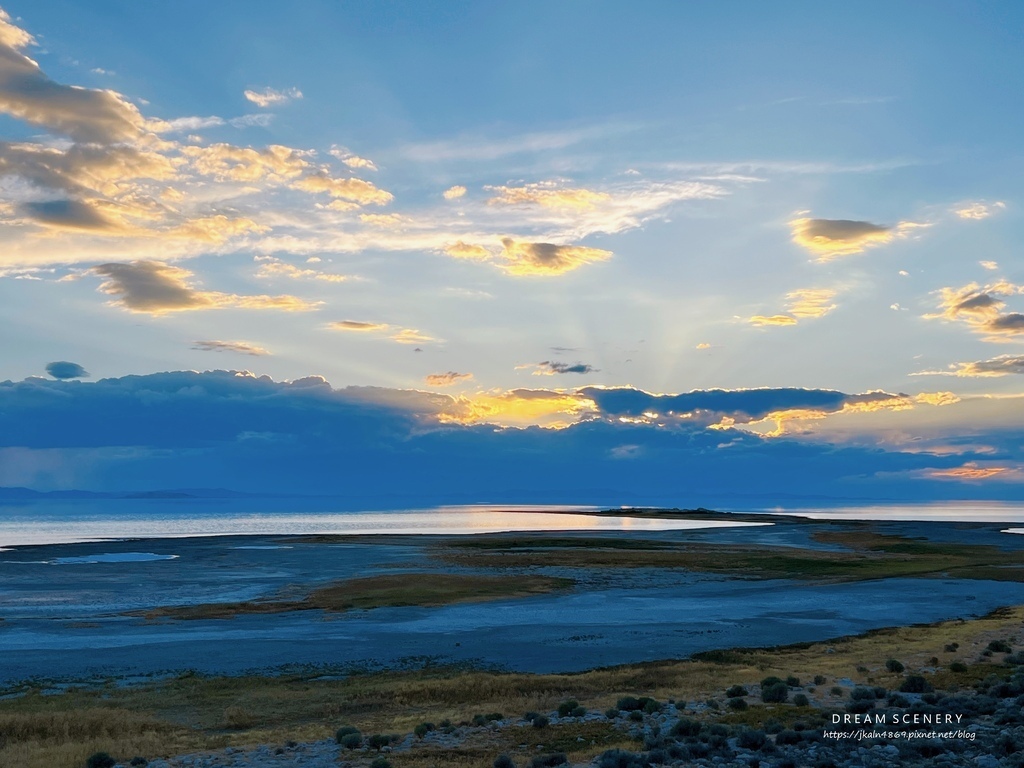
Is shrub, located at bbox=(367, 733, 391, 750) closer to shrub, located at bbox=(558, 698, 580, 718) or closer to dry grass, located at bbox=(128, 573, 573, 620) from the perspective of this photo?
shrub, located at bbox=(558, 698, 580, 718)

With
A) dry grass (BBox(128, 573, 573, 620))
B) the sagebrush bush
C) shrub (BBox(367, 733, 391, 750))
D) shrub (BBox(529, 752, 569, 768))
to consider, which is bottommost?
dry grass (BBox(128, 573, 573, 620))

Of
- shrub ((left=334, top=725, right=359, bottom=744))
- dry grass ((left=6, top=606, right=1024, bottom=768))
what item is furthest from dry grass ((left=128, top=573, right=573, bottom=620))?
shrub ((left=334, top=725, right=359, bottom=744))

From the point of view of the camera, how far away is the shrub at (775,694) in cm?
2342

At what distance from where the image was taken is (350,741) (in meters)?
19.5

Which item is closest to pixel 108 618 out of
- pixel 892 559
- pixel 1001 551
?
pixel 892 559

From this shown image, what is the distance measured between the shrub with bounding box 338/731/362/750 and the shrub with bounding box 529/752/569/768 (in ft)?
13.9

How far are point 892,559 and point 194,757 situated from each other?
255 feet

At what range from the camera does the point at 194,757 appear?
19.1 meters

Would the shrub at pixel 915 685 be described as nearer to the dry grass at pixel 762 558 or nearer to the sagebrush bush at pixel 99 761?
the sagebrush bush at pixel 99 761

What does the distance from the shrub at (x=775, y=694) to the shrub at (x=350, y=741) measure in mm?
10674

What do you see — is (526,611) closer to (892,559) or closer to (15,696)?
(15,696)

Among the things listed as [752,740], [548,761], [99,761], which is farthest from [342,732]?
[752,740]

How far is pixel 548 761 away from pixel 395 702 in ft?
29.4

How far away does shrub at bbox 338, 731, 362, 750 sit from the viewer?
1947 centimetres
